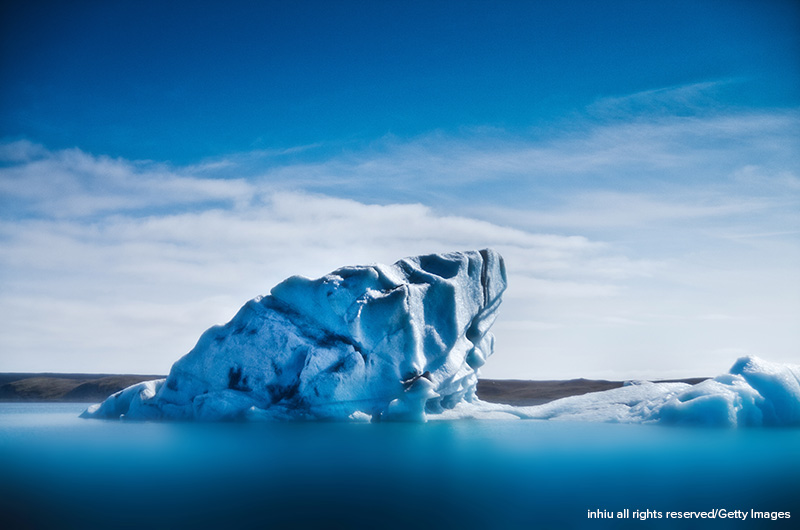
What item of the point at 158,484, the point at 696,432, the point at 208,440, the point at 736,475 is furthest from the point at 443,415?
the point at 158,484

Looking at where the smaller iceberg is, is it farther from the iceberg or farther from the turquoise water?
the iceberg

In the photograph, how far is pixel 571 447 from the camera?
33.4ft

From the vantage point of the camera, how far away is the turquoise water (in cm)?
564

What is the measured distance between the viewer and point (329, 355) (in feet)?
48.9

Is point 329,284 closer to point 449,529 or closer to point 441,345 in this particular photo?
point 441,345

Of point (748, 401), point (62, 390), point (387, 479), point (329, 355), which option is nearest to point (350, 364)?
point (329, 355)

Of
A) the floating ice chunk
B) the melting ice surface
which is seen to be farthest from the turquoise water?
the melting ice surface

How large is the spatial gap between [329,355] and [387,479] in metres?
7.80

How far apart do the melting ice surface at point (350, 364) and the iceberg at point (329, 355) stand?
2 cm

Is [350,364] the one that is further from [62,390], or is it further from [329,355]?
[62,390]

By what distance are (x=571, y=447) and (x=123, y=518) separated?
23.3 feet

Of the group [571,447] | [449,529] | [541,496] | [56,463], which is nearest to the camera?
[449,529]

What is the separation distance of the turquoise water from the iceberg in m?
2.84

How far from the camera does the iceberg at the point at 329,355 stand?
48.5ft
